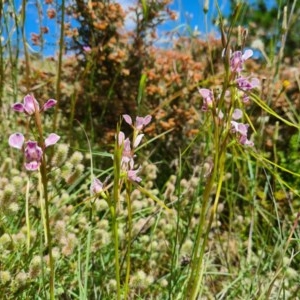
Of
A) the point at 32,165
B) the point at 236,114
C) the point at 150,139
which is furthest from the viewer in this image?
the point at 150,139

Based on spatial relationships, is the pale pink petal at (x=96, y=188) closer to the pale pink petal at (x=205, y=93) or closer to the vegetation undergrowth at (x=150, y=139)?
the pale pink petal at (x=205, y=93)

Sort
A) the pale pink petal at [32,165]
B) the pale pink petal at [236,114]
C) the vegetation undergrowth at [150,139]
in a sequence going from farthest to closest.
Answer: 1. the vegetation undergrowth at [150,139]
2. the pale pink petal at [236,114]
3. the pale pink petal at [32,165]

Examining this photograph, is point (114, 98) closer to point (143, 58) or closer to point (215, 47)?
point (143, 58)

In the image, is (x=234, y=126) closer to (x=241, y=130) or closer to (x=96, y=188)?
(x=241, y=130)

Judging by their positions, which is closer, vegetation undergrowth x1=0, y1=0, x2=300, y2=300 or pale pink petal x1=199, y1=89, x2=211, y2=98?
pale pink petal x1=199, y1=89, x2=211, y2=98

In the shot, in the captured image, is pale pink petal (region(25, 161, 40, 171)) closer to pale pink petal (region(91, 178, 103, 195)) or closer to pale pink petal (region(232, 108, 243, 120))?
pale pink petal (region(91, 178, 103, 195))

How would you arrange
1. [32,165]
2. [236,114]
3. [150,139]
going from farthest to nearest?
[150,139] → [236,114] → [32,165]

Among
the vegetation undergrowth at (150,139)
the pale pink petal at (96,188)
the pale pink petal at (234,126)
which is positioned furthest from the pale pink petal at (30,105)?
the vegetation undergrowth at (150,139)

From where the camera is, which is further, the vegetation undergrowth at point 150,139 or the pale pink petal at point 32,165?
the vegetation undergrowth at point 150,139

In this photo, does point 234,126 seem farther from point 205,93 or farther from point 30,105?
point 30,105

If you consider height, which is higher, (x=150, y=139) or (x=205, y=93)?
(x=205, y=93)

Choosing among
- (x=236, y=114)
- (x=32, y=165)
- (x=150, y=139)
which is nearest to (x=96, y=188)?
(x=32, y=165)

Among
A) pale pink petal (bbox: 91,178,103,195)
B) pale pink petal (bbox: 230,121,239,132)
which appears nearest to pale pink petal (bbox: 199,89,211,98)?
pale pink petal (bbox: 230,121,239,132)

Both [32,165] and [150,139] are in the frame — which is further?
[150,139]
